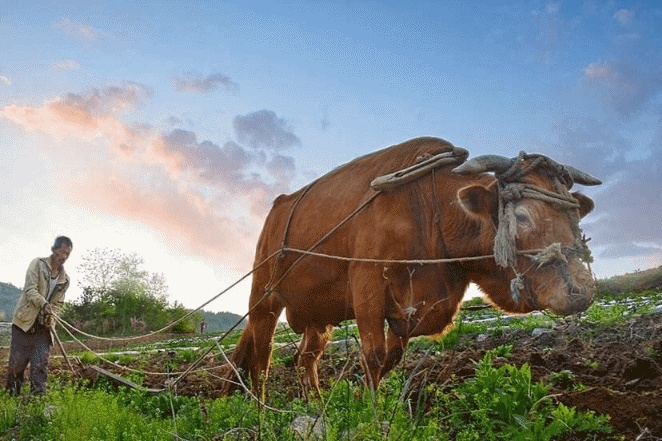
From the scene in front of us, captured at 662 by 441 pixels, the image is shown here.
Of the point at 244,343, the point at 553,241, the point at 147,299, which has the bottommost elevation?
the point at 244,343

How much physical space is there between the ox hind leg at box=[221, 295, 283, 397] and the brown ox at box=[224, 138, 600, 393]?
94 millimetres

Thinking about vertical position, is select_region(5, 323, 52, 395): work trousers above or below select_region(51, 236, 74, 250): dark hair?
below

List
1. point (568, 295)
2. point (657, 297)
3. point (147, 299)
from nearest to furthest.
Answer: point (568, 295), point (657, 297), point (147, 299)

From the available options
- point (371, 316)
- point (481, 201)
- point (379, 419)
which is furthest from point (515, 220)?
point (379, 419)

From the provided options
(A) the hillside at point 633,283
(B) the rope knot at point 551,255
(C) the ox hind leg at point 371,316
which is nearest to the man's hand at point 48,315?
(C) the ox hind leg at point 371,316

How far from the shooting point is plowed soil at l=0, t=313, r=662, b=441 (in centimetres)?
376

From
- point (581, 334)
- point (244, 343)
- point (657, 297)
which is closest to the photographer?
point (244, 343)

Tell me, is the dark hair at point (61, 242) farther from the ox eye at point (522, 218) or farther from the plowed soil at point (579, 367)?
the ox eye at point (522, 218)

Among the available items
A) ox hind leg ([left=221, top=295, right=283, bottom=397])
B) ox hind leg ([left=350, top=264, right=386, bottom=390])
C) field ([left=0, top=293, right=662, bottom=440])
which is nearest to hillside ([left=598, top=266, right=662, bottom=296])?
field ([left=0, top=293, right=662, bottom=440])

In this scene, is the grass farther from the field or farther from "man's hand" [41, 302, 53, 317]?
"man's hand" [41, 302, 53, 317]

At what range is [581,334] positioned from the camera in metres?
8.27

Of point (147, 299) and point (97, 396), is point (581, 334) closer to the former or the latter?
point (97, 396)

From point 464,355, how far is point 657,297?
30.5ft

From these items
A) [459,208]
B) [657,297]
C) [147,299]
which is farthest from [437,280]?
[147,299]
